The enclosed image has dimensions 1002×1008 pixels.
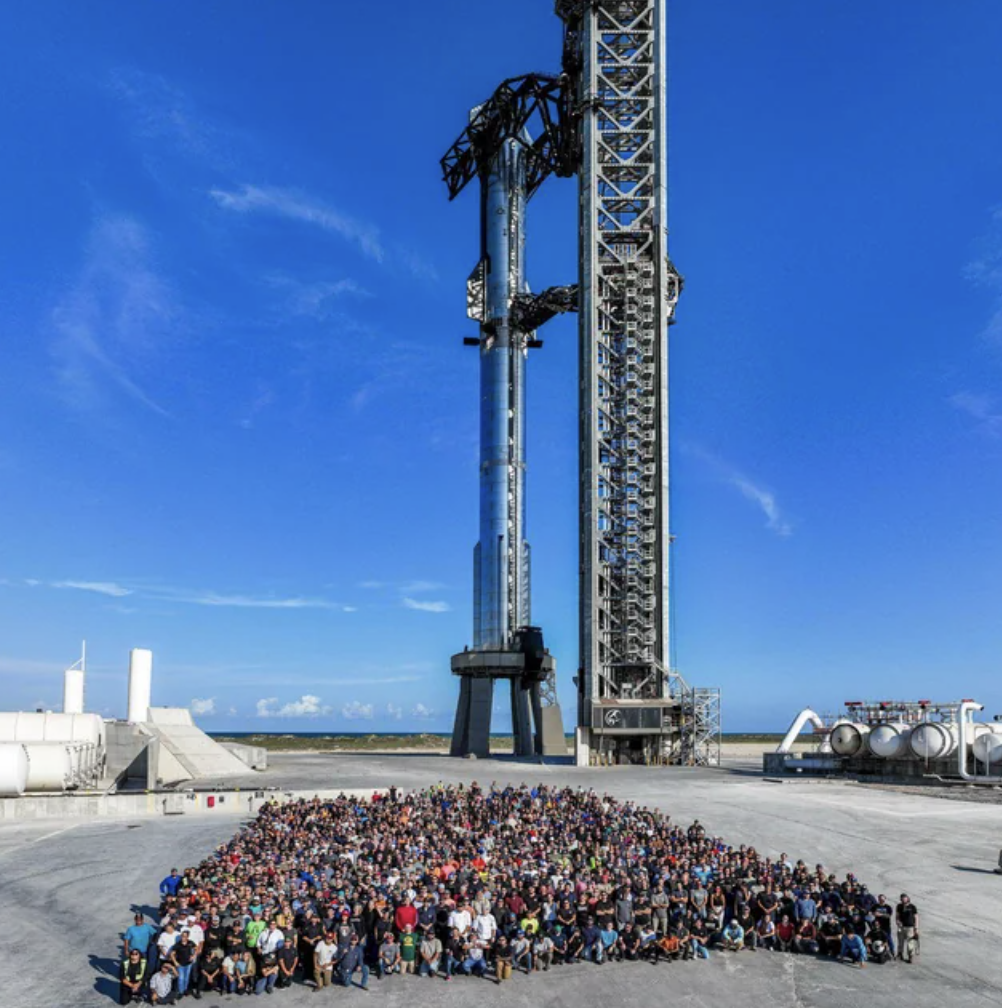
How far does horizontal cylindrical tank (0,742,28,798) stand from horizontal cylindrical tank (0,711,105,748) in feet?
21.3

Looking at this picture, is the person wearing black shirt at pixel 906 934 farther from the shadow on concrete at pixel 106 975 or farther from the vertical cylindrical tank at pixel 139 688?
the vertical cylindrical tank at pixel 139 688

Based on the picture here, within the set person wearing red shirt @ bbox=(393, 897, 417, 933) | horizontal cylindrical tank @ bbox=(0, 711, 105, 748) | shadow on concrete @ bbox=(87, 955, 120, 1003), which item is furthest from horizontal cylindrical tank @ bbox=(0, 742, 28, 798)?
person wearing red shirt @ bbox=(393, 897, 417, 933)

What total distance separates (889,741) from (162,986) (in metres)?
53.8

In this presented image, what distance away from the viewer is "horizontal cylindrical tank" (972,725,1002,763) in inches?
2331

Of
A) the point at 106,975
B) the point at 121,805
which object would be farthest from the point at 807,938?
the point at 121,805

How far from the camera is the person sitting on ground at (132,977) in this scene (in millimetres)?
19109

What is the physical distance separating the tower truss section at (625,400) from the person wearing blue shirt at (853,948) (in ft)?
173

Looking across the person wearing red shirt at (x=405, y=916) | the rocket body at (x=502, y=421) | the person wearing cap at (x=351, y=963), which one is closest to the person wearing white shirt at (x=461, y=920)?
the person wearing red shirt at (x=405, y=916)

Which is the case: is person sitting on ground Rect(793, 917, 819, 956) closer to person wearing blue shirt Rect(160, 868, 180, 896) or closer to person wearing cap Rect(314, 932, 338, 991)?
person wearing cap Rect(314, 932, 338, 991)

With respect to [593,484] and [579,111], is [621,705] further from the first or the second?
[579,111]

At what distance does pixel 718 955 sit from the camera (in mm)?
22172

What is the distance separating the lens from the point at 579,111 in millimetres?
83750

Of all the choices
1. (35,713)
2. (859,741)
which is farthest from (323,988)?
(859,741)

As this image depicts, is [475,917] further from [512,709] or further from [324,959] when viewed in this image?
[512,709]
